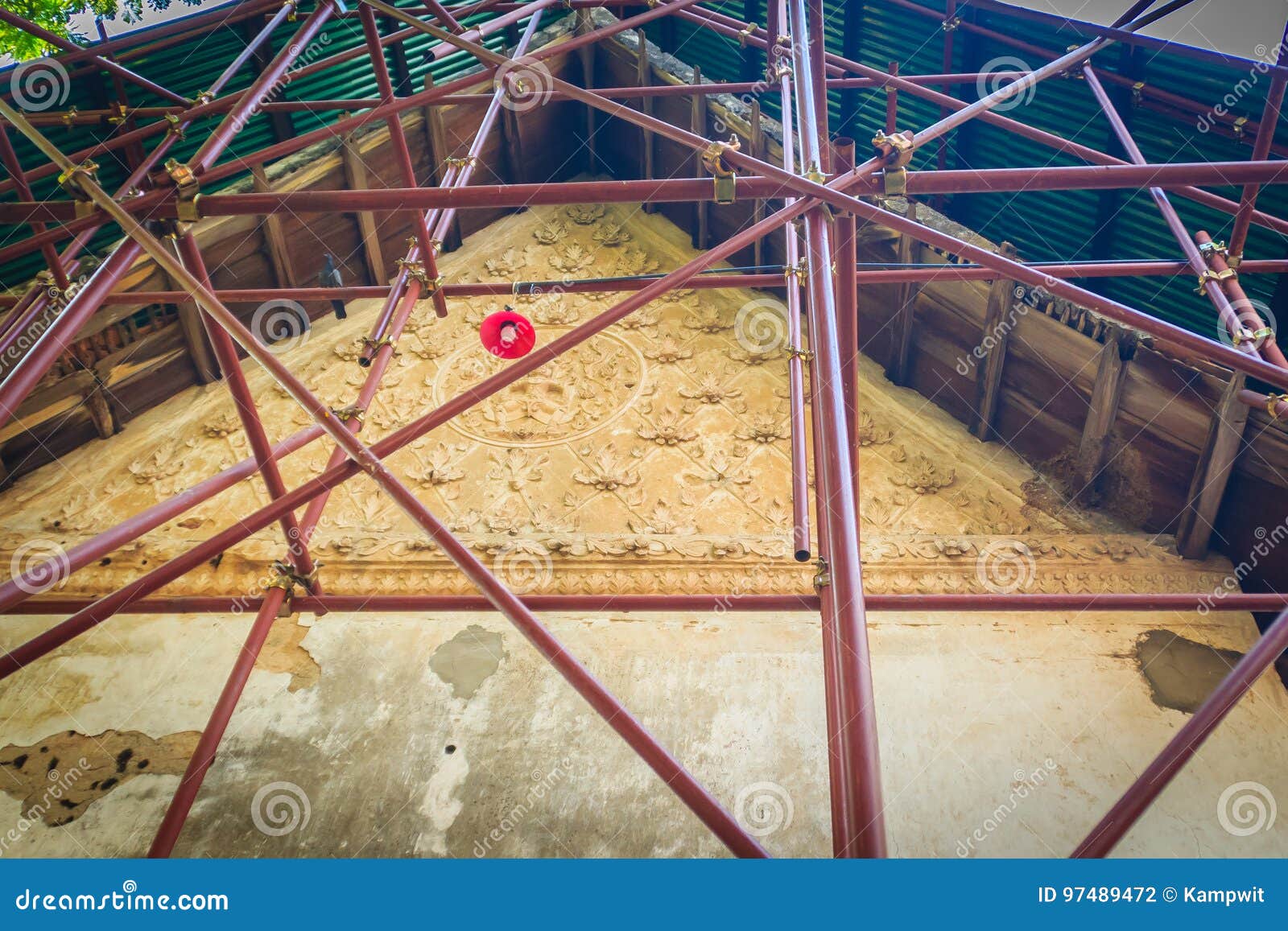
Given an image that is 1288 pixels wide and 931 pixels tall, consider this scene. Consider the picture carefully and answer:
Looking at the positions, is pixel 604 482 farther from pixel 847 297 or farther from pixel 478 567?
pixel 478 567

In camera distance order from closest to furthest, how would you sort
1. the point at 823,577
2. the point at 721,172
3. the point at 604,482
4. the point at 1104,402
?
the point at 721,172
the point at 823,577
the point at 1104,402
the point at 604,482

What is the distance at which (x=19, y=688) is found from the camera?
7551mm

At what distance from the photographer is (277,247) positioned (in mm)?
9719

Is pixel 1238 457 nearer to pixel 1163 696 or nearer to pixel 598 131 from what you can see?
pixel 1163 696

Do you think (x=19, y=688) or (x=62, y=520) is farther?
(x=62, y=520)

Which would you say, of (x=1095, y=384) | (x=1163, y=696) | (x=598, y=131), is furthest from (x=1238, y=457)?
(x=598, y=131)

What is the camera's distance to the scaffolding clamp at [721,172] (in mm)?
4328

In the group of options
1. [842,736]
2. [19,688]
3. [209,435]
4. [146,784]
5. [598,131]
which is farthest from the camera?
Answer: [598,131]

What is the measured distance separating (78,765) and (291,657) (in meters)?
1.64

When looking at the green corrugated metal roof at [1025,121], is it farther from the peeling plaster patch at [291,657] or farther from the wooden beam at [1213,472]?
the peeling plaster patch at [291,657]

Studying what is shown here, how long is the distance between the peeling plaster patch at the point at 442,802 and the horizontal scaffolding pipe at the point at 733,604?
1853 millimetres

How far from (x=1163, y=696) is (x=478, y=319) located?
7.37 m

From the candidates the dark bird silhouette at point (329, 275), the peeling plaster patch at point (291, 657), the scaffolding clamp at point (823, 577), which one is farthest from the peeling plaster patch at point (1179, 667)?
the dark bird silhouette at point (329, 275)

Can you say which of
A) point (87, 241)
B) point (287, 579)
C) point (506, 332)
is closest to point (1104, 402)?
point (506, 332)
